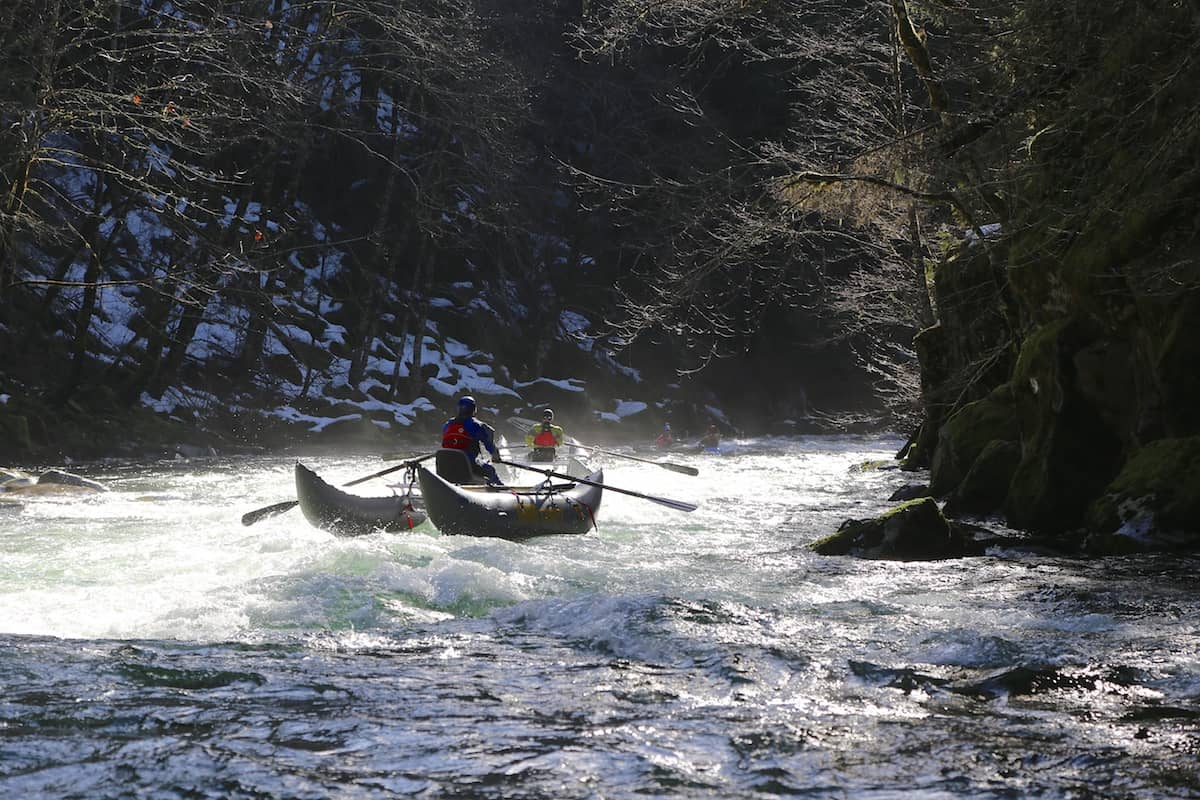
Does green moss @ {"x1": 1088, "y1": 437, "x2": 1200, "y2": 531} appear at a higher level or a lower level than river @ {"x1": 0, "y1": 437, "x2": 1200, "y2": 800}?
higher

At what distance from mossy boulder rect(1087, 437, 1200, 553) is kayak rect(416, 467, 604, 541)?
4.91m

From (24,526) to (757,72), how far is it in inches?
1075

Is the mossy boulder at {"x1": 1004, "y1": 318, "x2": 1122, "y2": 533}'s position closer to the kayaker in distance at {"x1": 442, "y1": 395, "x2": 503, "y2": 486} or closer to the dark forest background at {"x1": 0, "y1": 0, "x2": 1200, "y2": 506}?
the dark forest background at {"x1": 0, "y1": 0, "x2": 1200, "y2": 506}

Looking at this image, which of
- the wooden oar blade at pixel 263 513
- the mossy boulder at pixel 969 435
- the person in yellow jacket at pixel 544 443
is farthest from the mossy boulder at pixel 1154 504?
the person in yellow jacket at pixel 544 443

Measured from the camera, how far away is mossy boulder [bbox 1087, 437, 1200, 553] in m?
8.25

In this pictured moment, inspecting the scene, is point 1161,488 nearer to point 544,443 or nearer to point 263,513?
point 263,513

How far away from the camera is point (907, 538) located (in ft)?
29.6

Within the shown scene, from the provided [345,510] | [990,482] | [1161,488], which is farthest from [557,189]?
[1161,488]

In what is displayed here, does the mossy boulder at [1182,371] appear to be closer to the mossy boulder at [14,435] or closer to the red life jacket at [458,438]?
the red life jacket at [458,438]

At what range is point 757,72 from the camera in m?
33.5

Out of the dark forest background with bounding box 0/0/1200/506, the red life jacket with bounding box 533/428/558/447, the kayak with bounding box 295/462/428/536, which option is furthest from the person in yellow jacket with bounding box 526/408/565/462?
the kayak with bounding box 295/462/428/536

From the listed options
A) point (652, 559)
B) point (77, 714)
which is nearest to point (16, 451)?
point (652, 559)

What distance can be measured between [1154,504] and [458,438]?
21.9 ft

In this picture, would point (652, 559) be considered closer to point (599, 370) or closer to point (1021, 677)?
point (1021, 677)
